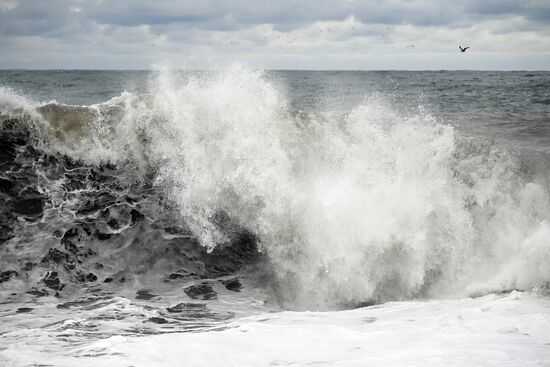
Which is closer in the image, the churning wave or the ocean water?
the ocean water

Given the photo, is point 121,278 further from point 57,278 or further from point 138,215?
point 138,215

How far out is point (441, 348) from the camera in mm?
4336

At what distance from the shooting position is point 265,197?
7.96 metres

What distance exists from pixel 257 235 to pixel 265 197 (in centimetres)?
59

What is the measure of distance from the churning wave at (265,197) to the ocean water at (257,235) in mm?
29

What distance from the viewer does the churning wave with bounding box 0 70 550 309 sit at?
662 cm

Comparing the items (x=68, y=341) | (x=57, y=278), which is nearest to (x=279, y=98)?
(x=57, y=278)

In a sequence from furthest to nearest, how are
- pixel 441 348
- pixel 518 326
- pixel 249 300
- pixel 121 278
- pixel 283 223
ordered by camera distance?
pixel 283 223
pixel 121 278
pixel 249 300
pixel 518 326
pixel 441 348

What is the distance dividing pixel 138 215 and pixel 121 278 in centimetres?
188

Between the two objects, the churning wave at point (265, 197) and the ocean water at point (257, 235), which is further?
the churning wave at point (265, 197)

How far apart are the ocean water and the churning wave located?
0.03 metres

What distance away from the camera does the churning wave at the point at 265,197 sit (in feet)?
21.7

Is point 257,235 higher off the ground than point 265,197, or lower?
lower

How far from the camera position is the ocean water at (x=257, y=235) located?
15.4 feet
